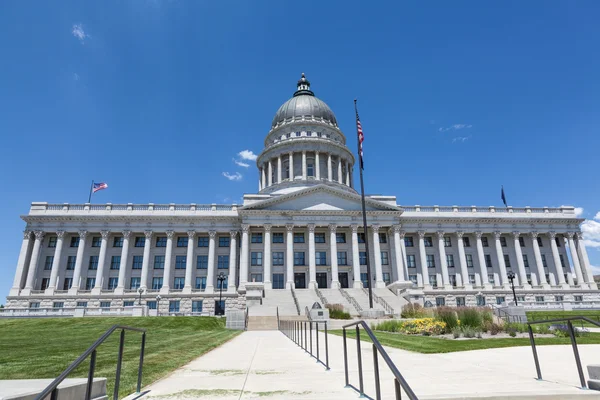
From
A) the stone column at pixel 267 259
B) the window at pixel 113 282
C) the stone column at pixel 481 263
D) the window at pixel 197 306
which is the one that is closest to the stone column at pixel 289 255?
the stone column at pixel 267 259

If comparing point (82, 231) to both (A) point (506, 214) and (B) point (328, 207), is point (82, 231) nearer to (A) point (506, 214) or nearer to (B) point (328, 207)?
(B) point (328, 207)

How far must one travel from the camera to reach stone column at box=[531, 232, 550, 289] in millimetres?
57375

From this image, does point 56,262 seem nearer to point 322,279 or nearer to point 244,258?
point 244,258

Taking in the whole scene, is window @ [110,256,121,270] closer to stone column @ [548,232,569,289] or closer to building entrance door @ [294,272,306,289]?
building entrance door @ [294,272,306,289]

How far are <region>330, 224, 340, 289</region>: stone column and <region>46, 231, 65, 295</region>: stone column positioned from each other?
130ft

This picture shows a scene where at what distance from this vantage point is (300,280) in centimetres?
5544

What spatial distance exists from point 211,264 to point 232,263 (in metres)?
3.15

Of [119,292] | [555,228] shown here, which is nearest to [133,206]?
[119,292]

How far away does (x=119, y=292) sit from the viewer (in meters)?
51.6

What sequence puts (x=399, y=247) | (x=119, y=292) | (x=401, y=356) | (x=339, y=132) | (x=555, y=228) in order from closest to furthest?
(x=401, y=356)
(x=119, y=292)
(x=399, y=247)
(x=555, y=228)
(x=339, y=132)

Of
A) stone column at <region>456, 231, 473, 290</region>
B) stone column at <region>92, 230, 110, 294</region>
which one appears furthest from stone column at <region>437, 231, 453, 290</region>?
stone column at <region>92, 230, 110, 294</region>

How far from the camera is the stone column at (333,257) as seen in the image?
51000mm

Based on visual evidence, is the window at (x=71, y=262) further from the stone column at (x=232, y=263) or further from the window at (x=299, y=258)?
the window at (x=299, y=258)

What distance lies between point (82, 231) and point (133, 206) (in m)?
7.90
